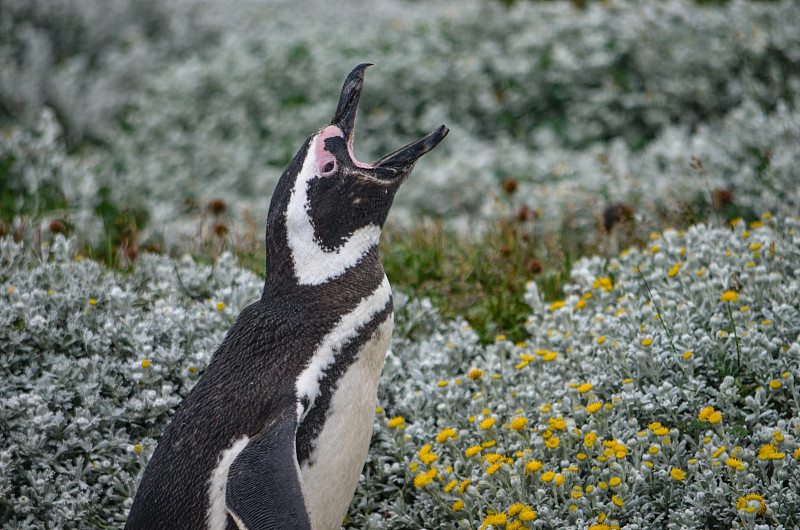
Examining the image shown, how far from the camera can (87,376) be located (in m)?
3.14

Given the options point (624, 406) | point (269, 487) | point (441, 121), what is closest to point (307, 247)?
point (269, 487)

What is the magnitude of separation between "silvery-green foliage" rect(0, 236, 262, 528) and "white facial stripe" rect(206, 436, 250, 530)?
848mm

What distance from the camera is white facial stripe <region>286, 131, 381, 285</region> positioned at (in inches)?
94.4

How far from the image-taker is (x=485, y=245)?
15.9ft

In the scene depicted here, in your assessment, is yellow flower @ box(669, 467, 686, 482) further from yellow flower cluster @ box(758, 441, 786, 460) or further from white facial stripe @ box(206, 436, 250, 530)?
white facial stripe @ box(206, 436, 250, 530)

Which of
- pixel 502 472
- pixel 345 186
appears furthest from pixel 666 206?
pixel 345 186

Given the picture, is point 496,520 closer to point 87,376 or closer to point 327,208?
point 327,208

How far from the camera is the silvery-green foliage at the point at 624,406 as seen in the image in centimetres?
267

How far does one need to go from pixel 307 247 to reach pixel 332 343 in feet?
1.05

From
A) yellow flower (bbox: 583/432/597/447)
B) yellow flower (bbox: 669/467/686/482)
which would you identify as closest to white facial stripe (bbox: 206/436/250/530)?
yellow flower (bbox: 583/432/597/447)

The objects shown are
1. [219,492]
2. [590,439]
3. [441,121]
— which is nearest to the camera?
[219,492]

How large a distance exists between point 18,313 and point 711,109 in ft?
22.2

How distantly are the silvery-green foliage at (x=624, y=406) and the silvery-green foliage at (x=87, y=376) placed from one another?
2.88ft

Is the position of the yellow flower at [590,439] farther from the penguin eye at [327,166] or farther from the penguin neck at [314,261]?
the penguin eye at [327,166]
